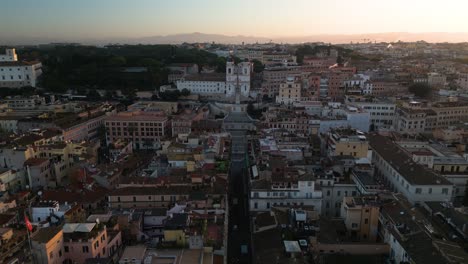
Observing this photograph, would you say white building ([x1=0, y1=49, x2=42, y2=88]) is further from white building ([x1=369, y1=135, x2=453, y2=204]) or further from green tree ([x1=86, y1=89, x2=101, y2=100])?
white building ([x1=369, y1=135, x2=453, y2=204])

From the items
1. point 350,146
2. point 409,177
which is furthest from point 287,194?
point 409,177

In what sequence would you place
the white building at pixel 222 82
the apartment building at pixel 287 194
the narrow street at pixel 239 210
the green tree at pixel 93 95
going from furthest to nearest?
the green tree at pixel 93 95, the white building at pixel 222 82, the apartment building at pixel 287 194, the narrow street at pixel 239 210

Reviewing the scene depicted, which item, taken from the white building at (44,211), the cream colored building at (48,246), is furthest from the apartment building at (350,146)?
the cream colored building at (48,246)

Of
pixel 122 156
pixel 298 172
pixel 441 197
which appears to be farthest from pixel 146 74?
pixel 441 197

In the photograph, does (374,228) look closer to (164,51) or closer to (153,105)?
(153,105)

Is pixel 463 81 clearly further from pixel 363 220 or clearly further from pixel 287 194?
pixel 287 194

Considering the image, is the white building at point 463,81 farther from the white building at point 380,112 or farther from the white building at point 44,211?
the white building at point 44,211

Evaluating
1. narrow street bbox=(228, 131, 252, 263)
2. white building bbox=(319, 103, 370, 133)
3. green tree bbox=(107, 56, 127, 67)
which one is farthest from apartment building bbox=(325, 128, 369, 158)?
green tree bbox=(107, 56, 127, 67)

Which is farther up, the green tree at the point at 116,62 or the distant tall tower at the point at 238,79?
the green tree at the point at 116,62
